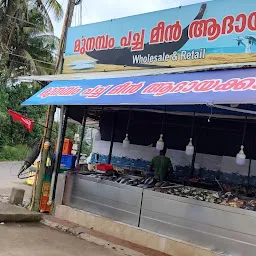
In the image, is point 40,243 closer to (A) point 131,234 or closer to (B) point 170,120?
(A) point 131,234

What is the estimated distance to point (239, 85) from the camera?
562cm

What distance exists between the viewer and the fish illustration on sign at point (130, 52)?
7570mm

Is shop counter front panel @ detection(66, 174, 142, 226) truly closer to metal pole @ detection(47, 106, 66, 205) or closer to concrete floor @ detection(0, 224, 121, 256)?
metal pole @ detection(47, 106, 66, 205)

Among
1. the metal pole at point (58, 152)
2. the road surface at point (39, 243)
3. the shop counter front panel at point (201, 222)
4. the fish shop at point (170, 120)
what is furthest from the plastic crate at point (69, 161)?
the shop counter front panel at point (201, 222)

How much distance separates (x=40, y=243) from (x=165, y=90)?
11.2 ft

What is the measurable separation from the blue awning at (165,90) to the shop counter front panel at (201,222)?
2.06 meters

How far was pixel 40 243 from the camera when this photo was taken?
698 centimetres

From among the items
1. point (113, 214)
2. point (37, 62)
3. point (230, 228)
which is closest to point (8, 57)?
point (37, 62)

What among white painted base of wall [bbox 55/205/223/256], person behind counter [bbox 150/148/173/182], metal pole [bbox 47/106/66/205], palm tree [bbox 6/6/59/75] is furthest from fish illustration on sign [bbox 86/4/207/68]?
palm tree [bbox 6/6/59/75]

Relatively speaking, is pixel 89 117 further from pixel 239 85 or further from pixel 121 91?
pixel 239 85

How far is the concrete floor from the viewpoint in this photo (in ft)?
21.0

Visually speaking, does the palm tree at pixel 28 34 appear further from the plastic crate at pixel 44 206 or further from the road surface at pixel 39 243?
the road surface at pixel 39 243

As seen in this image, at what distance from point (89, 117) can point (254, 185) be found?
17.4 feet

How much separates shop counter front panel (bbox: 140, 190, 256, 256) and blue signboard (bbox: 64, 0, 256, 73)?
2512mm
